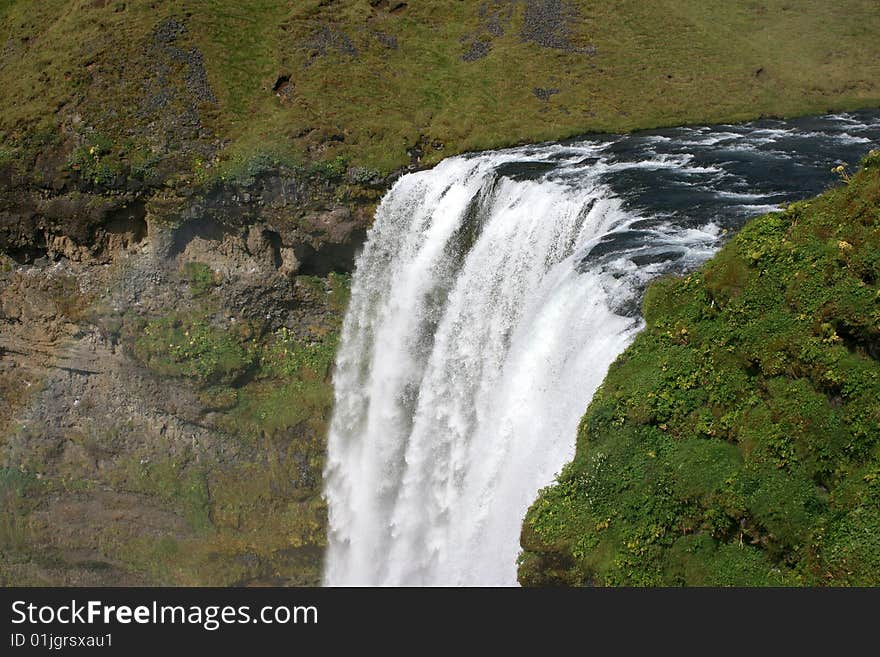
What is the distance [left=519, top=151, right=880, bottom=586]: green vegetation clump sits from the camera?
38.7 ft

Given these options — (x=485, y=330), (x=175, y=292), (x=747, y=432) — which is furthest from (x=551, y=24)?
(x=747, y=432)

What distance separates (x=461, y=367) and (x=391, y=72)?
20062 mm

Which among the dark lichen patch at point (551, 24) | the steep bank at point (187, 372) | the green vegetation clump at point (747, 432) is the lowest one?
the steep bank at point (187, 372)

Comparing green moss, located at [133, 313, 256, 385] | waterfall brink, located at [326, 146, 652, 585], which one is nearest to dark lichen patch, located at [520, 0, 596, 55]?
waterfall brink, located at [326, 146, 652, 585]

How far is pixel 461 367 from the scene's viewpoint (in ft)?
75.6

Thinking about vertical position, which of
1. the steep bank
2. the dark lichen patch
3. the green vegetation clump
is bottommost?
the steep bank

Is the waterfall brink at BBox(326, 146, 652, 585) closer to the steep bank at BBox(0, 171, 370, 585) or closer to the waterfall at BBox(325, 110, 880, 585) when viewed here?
the waterfall at BBox(325, 110, 880, 585)

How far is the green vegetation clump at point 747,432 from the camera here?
11781mm

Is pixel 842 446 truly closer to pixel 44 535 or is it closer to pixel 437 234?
pixel 437 234

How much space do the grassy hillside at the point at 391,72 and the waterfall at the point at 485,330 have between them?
178 inches

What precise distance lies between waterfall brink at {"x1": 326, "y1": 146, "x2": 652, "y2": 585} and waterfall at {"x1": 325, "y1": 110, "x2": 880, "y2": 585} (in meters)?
0.05

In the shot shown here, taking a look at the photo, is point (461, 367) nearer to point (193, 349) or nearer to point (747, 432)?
point (747, 432)

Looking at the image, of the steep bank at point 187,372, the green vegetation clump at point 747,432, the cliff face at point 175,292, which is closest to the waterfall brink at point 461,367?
the green vegetation clump at point 747,432

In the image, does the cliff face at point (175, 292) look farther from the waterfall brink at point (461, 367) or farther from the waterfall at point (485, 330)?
the waterfall brink at point (461, 367)
